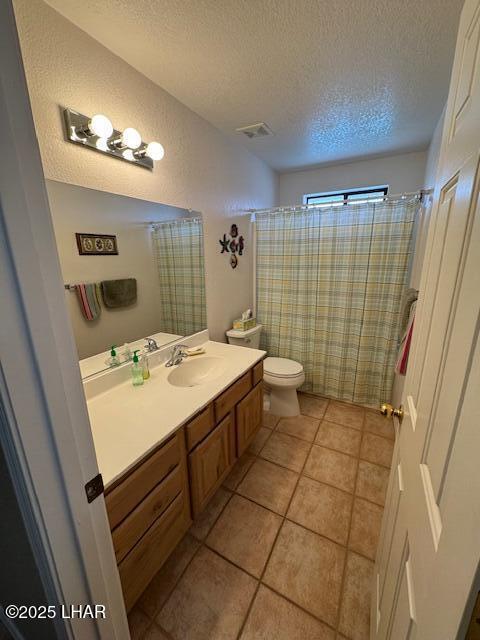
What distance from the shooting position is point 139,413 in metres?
1.15

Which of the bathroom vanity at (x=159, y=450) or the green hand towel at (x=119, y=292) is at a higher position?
the green hand towel at (x=119, y=292)

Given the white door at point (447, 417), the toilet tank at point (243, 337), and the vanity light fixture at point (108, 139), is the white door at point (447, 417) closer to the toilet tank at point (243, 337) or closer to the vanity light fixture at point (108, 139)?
the vanity light fixture at point (108, 139)

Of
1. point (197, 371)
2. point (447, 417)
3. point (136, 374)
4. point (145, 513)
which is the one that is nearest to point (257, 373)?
point (197, 371)

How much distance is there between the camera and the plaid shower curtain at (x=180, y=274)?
65.8 inches

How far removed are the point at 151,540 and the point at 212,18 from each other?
2155mm

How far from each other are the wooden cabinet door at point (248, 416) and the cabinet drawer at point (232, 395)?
0.20 ft

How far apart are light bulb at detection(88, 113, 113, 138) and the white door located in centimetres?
122

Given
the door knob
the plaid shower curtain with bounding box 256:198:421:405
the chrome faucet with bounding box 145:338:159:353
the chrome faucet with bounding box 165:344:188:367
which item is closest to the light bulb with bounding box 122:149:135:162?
the chrome faucet with bounding box 145:338:159:353

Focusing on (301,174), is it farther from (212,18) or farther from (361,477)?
(361,477)

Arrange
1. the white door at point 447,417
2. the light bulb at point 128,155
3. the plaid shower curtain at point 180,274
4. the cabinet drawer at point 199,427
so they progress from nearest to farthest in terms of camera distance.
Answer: the white door at point 447,417 < the cabinet drawer at point 199,427 < the light bulb at point 128,155 < the plaid shower curtain at point 180,274

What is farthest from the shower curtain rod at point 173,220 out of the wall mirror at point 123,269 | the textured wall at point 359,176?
the textured wall at point 359,176

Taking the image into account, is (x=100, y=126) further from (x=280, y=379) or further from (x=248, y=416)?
(x=280, y=379)

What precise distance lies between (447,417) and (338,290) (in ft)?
6.61

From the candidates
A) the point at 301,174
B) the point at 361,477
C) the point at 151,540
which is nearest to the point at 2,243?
the point at 151,540
